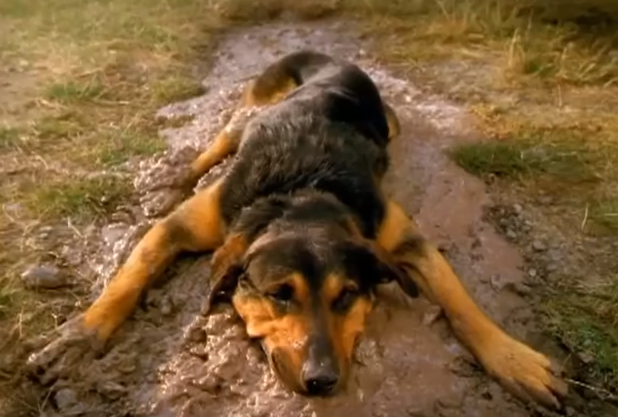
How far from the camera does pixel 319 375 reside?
3.21 m

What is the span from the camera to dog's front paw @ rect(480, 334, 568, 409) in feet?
11.7

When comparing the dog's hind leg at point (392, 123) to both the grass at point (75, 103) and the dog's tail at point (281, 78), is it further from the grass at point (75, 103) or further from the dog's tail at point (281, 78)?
the grass at point (75, 103)

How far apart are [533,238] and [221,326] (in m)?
1.59

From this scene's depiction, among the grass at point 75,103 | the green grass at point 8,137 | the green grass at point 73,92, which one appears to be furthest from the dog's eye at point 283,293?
the green grass at point 73,92

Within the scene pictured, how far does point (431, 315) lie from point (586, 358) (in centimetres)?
62

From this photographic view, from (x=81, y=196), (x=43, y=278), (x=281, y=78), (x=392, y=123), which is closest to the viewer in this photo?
(x=43, y=278)

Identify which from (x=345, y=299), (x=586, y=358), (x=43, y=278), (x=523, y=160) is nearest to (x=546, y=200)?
(x=523, y=160)

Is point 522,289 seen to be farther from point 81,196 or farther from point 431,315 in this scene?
point 81,196

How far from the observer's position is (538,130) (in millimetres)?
5516

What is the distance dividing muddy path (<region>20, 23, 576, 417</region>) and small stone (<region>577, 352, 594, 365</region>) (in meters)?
0.21

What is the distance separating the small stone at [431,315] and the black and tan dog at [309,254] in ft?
0.14

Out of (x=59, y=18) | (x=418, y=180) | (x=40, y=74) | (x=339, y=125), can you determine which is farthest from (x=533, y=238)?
(x=59, y=18)

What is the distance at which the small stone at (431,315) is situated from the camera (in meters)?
3.85

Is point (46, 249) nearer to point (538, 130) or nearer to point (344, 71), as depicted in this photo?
point (344, 71)
